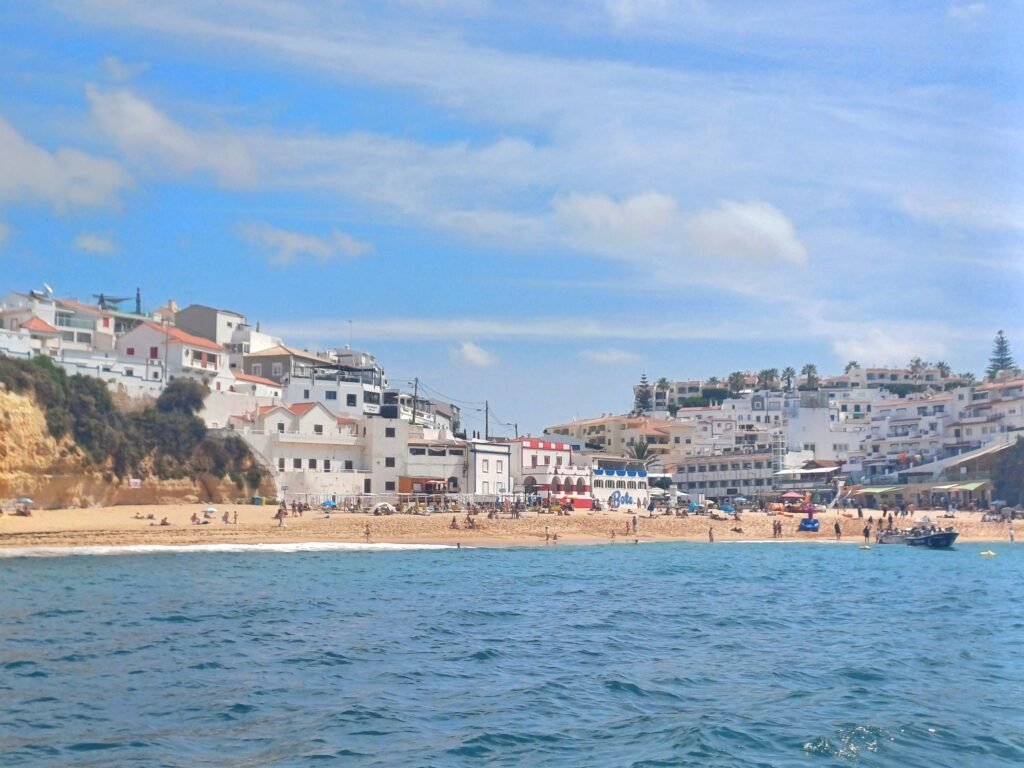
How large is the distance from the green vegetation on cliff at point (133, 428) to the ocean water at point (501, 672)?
22.2 metres

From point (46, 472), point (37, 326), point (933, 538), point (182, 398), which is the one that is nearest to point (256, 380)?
point (182, 398)

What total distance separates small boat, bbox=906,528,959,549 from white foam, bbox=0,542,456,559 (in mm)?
29228

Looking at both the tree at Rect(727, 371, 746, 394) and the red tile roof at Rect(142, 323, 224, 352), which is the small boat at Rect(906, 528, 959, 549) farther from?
the tree at Rect(727, 371, 746, 394)

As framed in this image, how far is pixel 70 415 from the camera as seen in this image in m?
60.3

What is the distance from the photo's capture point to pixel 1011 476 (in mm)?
92938

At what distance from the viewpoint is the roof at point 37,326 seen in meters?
74.2

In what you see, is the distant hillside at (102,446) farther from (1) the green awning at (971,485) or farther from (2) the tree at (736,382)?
(2) the tree at (736,382)

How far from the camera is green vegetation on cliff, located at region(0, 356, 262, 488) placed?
2361 inches

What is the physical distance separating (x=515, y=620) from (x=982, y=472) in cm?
7757

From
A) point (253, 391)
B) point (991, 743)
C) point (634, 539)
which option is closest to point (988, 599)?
point (991, 743)

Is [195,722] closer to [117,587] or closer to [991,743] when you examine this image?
[991,743]

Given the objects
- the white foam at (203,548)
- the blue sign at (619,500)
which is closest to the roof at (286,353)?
the blue sign at (619,500)

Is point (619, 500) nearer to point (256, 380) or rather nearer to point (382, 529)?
point (382, 529)

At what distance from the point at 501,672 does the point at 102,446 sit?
151 feet
